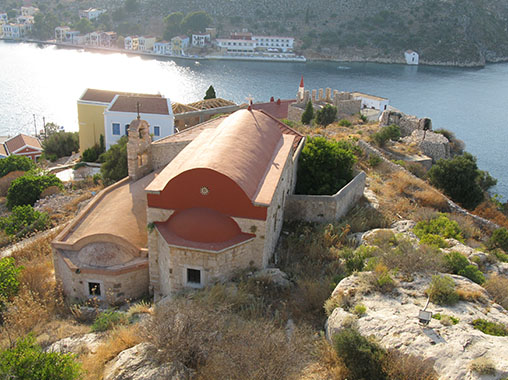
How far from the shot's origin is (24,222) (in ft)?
61.3

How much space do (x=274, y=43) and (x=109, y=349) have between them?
104 metres

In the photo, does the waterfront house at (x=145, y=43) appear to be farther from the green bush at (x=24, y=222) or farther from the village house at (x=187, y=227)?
the village house at (x=187, y=227)

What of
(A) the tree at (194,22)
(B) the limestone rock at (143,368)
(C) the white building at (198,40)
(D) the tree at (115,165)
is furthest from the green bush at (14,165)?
(A) the tree at (194,22)

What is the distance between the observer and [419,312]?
8.31 m

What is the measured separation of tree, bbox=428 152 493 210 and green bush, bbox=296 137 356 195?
22.2 feet

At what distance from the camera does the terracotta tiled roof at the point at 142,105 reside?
28609 mm

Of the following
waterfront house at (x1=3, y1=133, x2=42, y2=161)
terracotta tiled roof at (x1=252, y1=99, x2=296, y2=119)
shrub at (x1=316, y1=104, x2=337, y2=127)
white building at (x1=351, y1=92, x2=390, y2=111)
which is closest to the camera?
shrub at (x1=316, y1=104, x2=337, y2=127)

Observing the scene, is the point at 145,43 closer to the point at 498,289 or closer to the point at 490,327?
the point at 498,289

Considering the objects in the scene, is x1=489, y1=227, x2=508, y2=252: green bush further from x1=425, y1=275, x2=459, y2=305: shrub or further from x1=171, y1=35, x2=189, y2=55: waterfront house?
x1=171, y1=35, x2=189, y2=55: waterfront house

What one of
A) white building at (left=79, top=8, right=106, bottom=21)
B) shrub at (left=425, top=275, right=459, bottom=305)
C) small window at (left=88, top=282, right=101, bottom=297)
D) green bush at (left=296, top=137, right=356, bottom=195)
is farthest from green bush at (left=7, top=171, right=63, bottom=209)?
white building at (left=79, top=8, right=106, bottom=21)

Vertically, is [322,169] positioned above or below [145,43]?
below

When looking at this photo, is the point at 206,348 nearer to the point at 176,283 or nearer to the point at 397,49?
the point at 176,283

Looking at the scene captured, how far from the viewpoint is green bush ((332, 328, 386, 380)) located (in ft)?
24.8

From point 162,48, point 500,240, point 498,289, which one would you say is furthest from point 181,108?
point 162,48
